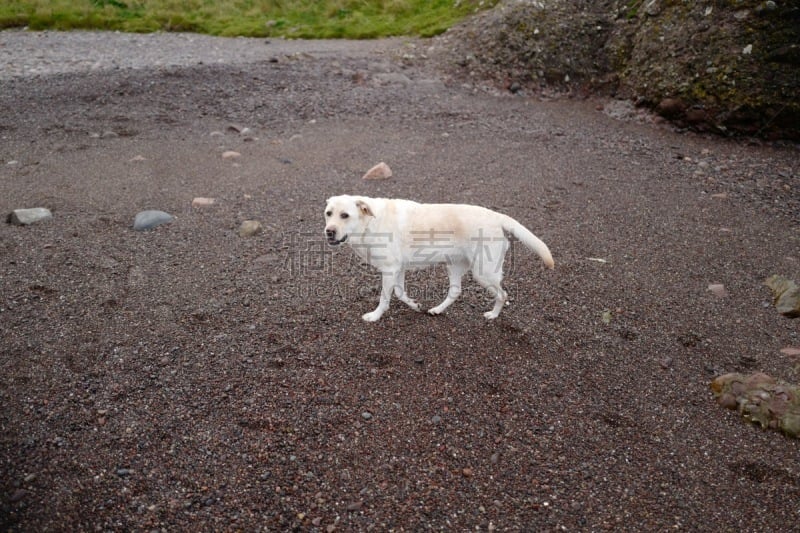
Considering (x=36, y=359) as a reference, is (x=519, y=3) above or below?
above

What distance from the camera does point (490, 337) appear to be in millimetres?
5984

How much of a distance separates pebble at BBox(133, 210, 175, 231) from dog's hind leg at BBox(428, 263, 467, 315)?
4.35 m

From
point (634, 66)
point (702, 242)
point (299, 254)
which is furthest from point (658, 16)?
point (299, 254)

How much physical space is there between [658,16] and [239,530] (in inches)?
567

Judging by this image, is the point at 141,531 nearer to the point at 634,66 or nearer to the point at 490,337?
the point at 490,337

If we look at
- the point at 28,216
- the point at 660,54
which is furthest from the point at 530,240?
the point at 660,54

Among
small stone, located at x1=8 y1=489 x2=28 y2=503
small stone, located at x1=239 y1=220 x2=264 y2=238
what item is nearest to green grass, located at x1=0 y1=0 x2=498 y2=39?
small stone, located at x1=239 y1=220 x2=264 y2=238

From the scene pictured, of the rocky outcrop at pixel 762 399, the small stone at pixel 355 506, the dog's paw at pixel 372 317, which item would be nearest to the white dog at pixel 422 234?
the dog's paw at pixel 372 317

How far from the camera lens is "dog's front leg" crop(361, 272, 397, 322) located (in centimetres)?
589

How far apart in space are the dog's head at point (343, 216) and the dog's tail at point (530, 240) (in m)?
1.38

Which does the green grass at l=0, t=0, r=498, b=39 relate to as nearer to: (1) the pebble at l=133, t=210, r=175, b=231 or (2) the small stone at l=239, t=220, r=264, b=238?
(2) the small stone at l=239, t=220, r=264, b=238

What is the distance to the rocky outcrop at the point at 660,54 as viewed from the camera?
37.4ft

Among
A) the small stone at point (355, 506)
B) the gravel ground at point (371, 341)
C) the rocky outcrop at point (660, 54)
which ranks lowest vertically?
Result: the small stone at point (355, 506)

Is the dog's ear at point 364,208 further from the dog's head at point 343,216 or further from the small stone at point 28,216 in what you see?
the small stone at point 28,216
